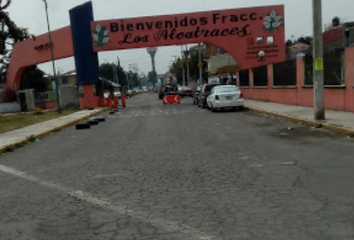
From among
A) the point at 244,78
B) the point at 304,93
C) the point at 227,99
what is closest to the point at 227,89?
the point at 227,99

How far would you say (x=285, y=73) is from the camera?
21.4 m

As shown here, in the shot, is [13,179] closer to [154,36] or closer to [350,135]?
[350,135]

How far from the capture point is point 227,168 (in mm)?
7238

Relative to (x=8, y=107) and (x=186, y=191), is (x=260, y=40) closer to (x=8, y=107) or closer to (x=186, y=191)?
(x=186, y=191)

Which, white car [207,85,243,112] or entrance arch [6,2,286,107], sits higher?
entrance arch [6,2,286,107]

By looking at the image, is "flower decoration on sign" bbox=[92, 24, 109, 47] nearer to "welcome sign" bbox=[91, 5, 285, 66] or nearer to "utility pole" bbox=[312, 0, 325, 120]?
"welcome sign" bbox=[91, 5, 285, 66]

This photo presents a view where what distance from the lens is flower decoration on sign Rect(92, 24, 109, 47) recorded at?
33.9 m

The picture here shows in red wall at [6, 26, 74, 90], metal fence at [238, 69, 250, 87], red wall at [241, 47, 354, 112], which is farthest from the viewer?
red wall at [6, 26, 74, 90]

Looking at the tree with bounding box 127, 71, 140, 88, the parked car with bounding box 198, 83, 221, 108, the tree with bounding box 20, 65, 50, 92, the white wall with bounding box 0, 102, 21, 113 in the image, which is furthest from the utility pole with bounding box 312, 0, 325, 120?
the tree with bounding box 127, 71, 140, 88

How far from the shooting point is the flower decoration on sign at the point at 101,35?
3394cm

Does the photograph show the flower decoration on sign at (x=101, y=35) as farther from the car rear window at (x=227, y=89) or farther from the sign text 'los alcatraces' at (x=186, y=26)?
the car rear window at (x=227, y=89)

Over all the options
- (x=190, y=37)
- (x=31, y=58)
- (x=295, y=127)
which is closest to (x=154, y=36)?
(x=190, y=37)

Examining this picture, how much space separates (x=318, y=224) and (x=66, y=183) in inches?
173

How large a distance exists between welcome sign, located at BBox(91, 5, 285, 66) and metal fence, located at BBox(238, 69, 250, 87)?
2028 mm
